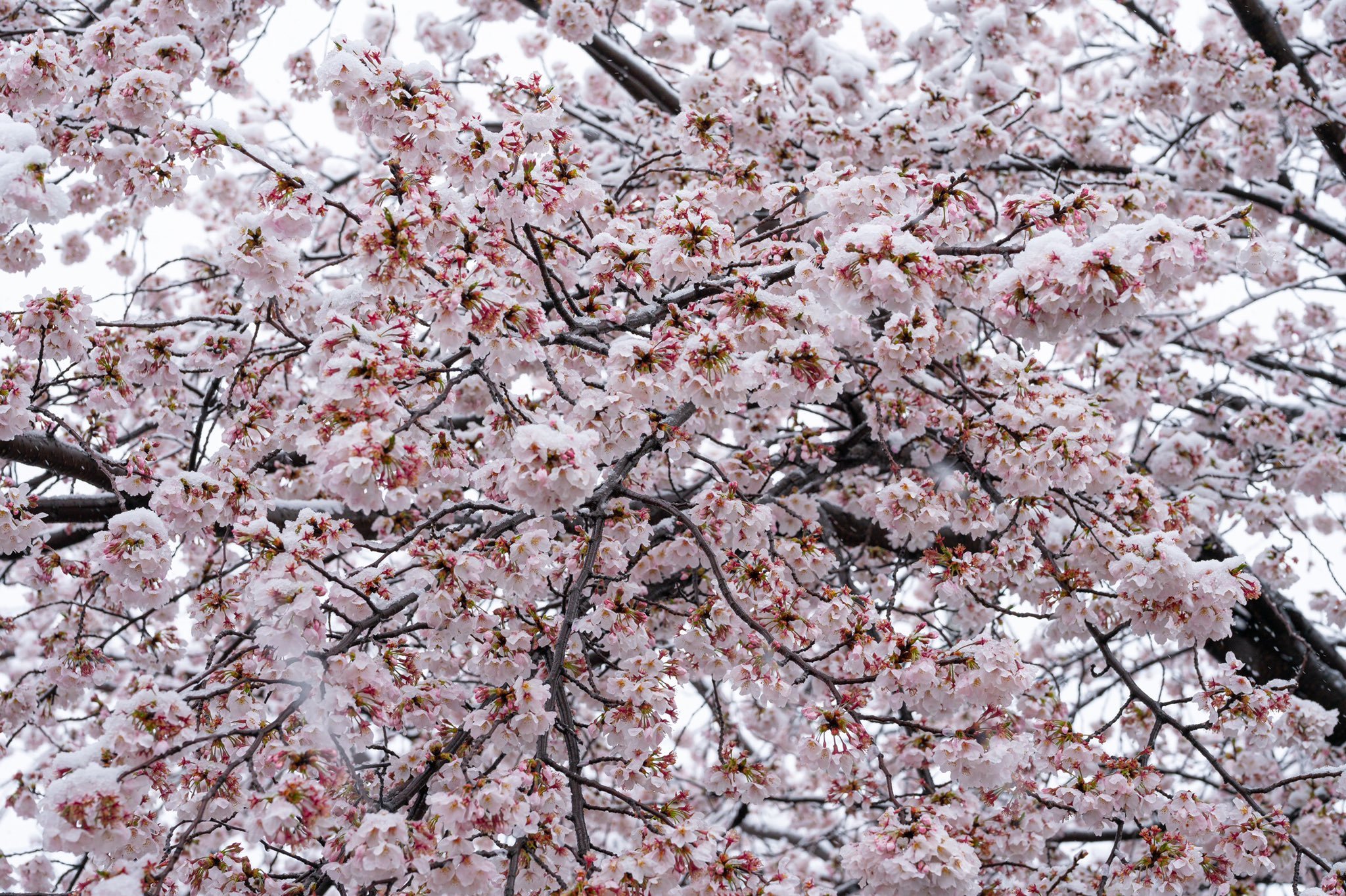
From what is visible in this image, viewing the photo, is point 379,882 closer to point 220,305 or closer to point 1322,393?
point 220,305

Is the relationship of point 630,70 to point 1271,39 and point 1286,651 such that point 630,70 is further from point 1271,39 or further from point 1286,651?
point 1286,651

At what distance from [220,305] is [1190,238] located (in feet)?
12.5

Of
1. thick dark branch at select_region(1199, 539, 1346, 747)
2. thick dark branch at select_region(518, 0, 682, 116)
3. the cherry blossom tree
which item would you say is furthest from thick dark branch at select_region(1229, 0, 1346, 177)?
thick dark branch at select_region(518, 0, 682, 116)

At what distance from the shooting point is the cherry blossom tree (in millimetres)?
2205

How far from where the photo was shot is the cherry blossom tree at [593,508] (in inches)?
86.8

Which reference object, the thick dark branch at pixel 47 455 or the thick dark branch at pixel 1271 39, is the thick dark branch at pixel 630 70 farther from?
the thick dark branch at pixel 47 455

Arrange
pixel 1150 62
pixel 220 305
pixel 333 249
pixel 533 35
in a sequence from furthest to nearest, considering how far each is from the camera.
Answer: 1. pixel 533 35
2. pixel 333 249
3. pixel 1150 62
4. pixel 220 305

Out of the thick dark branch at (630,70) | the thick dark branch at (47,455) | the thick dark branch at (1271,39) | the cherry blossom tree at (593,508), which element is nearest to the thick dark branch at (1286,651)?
the cherry blossom tree at (593,508)

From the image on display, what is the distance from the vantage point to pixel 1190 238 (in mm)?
2186

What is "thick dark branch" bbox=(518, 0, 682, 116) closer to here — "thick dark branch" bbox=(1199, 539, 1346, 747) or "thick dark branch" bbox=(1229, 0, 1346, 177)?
"thick dark branch" bbox=(1229, 0, 1346, 177)

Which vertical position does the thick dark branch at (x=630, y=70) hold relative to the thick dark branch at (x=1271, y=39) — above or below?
above

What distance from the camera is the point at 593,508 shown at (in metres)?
2.72

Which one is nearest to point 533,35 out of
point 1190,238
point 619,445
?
point 619,445

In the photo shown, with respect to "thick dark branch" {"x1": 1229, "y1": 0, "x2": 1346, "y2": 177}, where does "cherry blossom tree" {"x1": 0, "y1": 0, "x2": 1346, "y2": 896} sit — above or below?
below
